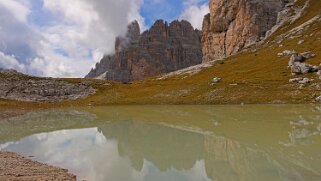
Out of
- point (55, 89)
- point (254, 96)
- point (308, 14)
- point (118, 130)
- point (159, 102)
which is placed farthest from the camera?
point (308, 14)

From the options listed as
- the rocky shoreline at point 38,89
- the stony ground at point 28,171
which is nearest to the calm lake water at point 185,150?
the stony ground at point 28,171

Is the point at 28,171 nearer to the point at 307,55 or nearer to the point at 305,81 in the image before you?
the point at 305,81

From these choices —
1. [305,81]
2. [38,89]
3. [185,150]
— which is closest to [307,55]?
[305,81]

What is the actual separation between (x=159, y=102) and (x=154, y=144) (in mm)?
62934

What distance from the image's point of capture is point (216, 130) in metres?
40.7

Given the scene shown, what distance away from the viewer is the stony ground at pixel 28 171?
19.8 meters

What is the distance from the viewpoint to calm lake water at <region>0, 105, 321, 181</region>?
2166cm

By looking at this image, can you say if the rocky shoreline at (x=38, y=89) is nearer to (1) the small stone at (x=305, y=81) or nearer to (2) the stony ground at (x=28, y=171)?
(1) the small stone at (x=305, y=81)

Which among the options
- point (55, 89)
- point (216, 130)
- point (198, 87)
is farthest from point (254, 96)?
point (55, 89)

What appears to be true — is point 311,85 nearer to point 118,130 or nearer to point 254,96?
point 254,96

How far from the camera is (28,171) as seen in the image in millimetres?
21594

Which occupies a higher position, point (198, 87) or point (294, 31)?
point (294, 31)

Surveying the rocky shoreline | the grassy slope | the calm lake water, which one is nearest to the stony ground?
the calm lake water

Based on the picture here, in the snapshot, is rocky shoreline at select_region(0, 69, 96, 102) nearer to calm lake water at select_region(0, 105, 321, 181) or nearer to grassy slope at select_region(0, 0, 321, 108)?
grassy slope at select_region(0, 0, 321, 108)
